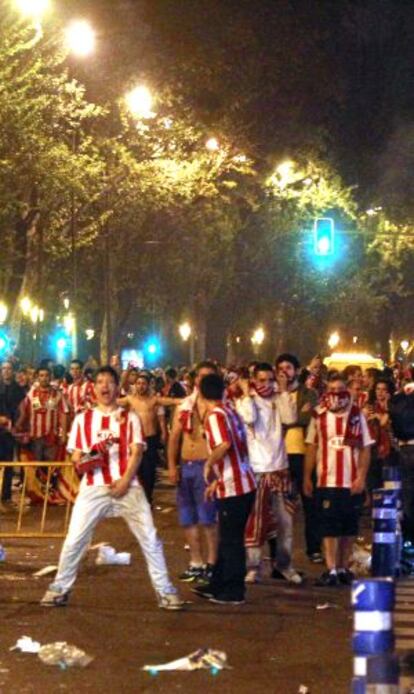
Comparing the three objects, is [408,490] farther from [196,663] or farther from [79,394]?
[79,394]

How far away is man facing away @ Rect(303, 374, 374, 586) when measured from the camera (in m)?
12.5

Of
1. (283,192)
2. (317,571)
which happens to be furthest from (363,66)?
(317,571)

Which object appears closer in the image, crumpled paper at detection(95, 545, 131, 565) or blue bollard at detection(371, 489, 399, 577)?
blue bollard at detection(371, 489, 399, 577)

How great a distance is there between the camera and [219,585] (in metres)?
11.7

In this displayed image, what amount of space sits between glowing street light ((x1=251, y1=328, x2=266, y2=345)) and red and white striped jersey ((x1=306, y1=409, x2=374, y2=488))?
151 feet

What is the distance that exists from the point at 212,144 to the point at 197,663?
31289 mm

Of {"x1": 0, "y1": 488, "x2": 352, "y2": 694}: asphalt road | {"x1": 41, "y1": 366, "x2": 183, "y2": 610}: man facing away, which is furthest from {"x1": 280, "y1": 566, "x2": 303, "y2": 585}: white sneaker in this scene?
{"x1": 41, "y1": 366, "x2": 183, "y2": 610}: man facing away

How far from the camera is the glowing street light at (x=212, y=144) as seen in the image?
3926 centimetres

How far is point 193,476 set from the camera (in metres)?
12.8

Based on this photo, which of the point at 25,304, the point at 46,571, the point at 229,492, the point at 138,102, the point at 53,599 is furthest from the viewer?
the point at 138,102

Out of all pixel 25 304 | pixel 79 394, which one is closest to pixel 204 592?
pixel 79 394

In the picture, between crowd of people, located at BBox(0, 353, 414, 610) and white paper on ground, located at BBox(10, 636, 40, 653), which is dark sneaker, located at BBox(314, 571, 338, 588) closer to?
crowd of people, located at BBox(0, 353, 414, 610)

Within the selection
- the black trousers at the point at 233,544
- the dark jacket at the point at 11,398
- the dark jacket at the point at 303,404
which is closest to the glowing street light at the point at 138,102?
the dark jacket at the point at 11,398

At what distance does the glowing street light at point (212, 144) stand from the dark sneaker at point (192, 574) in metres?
27.1
